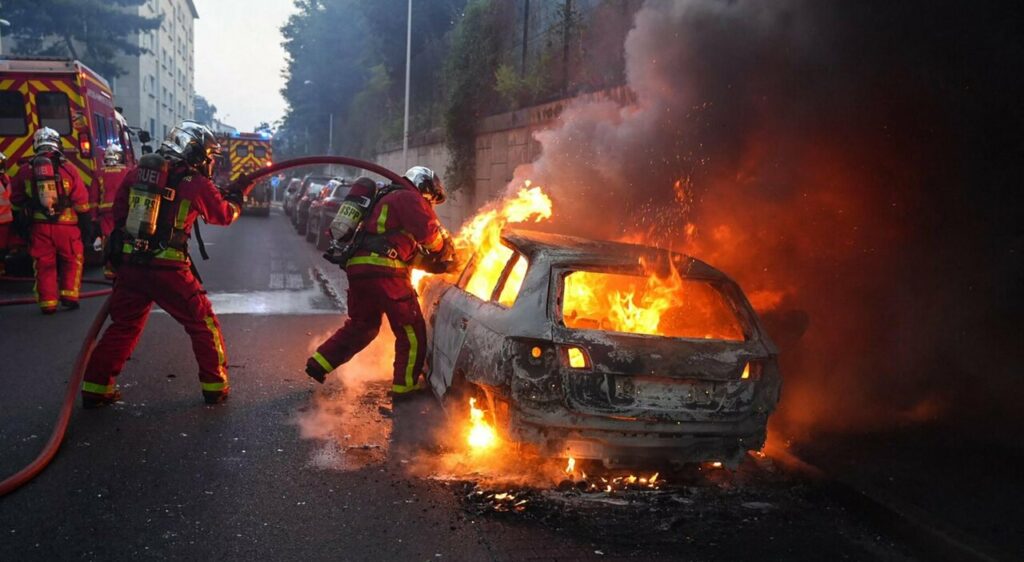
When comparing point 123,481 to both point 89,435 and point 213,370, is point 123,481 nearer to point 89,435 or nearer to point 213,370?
point 89,435

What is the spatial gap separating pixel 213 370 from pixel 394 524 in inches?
94.2

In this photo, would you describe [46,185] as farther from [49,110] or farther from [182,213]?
[49,110]

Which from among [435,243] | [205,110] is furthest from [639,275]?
Answer: [205,110]

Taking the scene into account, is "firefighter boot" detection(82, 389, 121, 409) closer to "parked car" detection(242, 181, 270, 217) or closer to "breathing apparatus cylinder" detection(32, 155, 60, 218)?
"breathing apparatus cylinder" detection(32, 155, 60, 218)

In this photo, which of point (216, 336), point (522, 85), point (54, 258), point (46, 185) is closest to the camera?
point (216, 336)

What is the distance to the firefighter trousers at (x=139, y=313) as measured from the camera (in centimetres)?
530

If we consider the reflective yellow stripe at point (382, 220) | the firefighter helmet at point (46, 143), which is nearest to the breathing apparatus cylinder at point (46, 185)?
the firefighter helmet at point (46, 143)

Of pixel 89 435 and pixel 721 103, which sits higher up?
pixel 721 103

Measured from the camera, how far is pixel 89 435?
191 inches

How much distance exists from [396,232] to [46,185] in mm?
4806

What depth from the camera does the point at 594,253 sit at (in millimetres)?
4727

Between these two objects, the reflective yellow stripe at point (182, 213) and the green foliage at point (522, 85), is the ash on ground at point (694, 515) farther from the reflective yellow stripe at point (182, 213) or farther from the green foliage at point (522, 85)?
the green foliage at point (522, 85)

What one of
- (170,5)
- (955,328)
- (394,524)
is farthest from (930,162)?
(170,5)

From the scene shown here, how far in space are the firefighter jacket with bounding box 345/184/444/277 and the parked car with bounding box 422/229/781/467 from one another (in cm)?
108
